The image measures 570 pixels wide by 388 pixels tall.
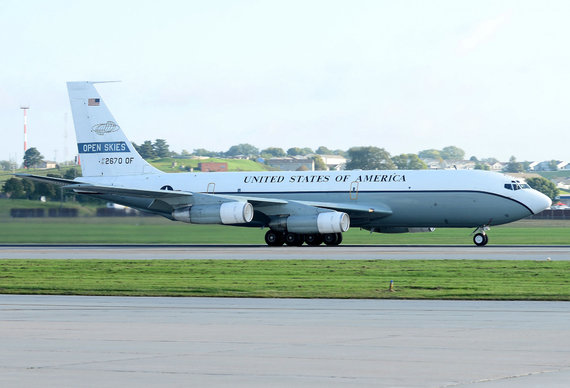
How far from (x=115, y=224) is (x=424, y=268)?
98.7 ft

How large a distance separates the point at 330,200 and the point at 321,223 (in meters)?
3.57

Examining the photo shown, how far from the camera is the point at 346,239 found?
6059 cm

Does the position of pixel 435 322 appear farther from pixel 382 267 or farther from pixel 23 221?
pixel 23 221

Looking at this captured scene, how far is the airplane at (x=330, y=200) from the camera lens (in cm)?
5109

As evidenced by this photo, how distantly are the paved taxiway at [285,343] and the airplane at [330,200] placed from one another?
1145 inches

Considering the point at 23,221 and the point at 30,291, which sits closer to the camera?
the point at 30,291

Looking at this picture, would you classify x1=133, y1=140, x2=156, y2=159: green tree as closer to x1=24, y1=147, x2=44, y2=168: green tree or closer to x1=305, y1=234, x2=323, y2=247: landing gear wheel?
x1=24, y1=147, x2=44, y2=168: green tree

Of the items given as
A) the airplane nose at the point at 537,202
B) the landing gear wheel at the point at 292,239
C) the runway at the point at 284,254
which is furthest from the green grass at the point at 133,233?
the runway at the point at 284,254

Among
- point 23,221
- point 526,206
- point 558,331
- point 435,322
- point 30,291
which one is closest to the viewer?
point 558,331

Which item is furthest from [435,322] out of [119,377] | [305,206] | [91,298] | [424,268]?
[305,206]

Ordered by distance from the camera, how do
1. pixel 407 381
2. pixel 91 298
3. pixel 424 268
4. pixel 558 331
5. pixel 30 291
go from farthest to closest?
pixel 424 268, pixel 30 291, pixel 91 298, pixel 558 331, pixel 407 381

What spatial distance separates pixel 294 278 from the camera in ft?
96.1

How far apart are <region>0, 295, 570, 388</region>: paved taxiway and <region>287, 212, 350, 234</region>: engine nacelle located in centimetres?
2752

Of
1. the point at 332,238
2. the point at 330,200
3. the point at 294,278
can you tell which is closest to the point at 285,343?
the point at 294,278
